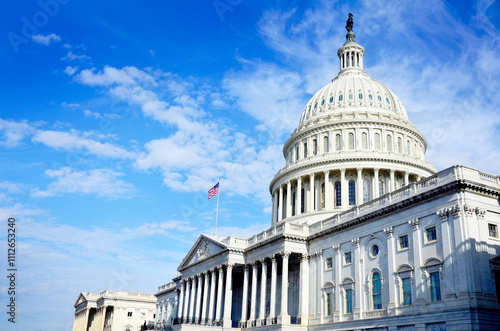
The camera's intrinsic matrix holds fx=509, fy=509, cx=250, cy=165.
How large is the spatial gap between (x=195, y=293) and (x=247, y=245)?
1398 centimetres

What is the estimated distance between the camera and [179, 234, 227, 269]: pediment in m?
66.1

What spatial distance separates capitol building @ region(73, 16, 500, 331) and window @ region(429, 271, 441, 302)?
0.08 meters

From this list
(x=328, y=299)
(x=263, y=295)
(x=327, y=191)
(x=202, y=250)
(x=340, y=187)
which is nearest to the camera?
(x=328, y=299)

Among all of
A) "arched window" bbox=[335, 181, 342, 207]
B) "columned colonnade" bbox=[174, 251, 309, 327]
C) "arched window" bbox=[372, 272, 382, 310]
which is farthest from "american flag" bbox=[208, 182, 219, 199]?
"arched window" bbox=[372, 272, 382, 310]

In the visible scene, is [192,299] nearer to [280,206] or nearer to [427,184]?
[280,206]

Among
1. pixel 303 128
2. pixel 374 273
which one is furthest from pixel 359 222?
pixel 303 128

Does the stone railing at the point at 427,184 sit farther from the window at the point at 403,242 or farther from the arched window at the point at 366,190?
the arched window at the point at 366,190

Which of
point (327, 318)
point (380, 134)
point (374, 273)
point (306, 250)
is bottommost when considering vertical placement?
point (327, 318)

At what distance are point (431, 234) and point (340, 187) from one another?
102 ft

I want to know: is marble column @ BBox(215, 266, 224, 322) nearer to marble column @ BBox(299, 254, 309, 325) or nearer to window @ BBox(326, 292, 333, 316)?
marble column @ BBox(299, 254, 309, 325)

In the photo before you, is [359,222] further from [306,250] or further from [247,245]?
[247,245]

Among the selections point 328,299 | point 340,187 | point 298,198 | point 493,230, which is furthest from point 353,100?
point 493,230

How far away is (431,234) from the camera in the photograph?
1602 inches

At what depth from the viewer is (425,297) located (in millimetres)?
39531
